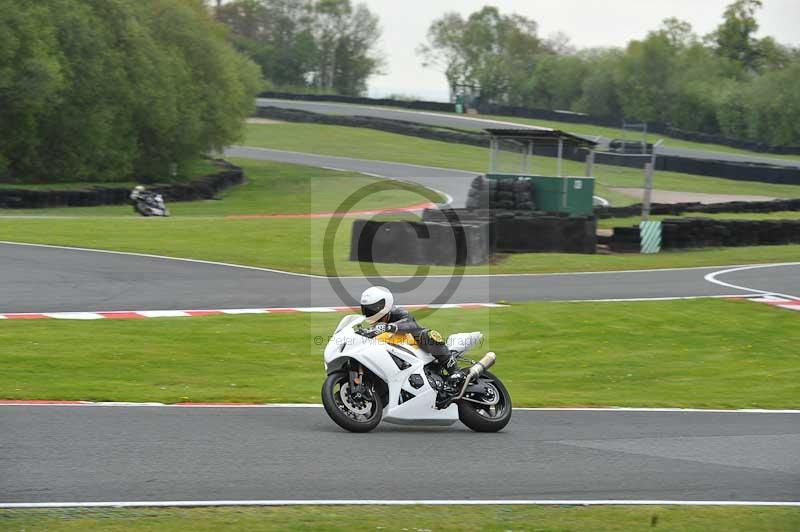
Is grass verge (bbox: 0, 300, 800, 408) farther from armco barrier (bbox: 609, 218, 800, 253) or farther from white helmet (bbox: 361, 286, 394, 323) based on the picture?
armco barrier (bbox: 609, 218, 800, 253)

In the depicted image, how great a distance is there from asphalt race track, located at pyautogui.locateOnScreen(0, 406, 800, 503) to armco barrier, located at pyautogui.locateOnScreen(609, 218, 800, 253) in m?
17.1

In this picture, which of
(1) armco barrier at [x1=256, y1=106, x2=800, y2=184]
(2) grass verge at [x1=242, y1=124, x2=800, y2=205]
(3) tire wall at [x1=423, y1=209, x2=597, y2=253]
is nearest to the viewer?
(3) tire wall at [x1=423, y1=209, x2=597, y2=253]

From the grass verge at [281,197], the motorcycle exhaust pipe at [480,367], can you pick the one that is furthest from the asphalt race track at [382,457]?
the grass verge at [281,197]

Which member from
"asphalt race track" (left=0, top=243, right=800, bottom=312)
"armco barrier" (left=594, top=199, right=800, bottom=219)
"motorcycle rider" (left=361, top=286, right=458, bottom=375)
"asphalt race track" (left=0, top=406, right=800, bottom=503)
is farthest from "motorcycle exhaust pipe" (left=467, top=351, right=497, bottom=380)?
"armco barrier" (left=594, top=199, right=800, bottom=219)

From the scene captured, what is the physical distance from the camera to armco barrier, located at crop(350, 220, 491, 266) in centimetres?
2198

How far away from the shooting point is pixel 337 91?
322ft

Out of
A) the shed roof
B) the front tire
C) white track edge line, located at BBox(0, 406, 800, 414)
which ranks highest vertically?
the shed roof

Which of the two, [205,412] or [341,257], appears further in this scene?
[341,257]

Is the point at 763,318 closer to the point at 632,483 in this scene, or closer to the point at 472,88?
the point at 632,483

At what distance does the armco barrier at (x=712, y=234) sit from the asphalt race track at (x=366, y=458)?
1707 centimetres

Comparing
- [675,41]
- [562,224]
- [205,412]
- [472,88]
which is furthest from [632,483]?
[675,41]

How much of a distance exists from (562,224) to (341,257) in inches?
216

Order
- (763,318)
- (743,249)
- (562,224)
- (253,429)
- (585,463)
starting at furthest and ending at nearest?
1. (743,249)
2. (562,224)
3. (763,318)
4. (253,429)
5. (585,463)

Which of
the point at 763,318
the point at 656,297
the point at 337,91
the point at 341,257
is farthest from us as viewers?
the point at 337,91
